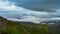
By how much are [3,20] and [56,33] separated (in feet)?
2.18

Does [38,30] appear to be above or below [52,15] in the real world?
below

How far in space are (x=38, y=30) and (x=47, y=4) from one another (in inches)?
13.6

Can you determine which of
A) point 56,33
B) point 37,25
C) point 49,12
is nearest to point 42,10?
point 49,12

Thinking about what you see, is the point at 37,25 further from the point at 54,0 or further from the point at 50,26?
the point at 54,0

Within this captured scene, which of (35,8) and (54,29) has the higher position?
(35,8)

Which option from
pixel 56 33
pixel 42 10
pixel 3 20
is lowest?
pixel 56 33

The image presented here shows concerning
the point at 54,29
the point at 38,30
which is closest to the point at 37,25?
the point at 38,30

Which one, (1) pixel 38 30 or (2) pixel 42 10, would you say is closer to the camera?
(1) pixel 38 30

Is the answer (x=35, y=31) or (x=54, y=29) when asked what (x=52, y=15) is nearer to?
(x=54, y=29)

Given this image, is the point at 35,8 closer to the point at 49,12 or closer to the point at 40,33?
the point at 49,12

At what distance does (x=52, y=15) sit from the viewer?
1.75 m

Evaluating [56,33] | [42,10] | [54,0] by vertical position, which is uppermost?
[54,0]

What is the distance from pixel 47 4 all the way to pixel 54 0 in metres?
0.10

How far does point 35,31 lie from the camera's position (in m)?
1.69
